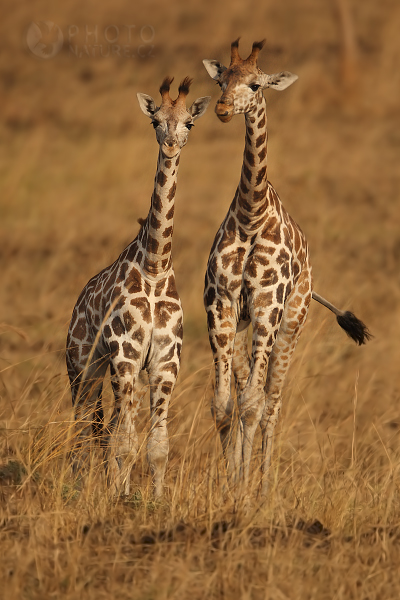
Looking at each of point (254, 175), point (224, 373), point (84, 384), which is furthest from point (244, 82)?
point (84, 384)

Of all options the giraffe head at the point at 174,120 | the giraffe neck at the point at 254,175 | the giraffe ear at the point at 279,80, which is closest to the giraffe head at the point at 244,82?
the giraffe ear at the point at 279,80

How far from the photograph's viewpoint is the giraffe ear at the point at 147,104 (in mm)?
6742

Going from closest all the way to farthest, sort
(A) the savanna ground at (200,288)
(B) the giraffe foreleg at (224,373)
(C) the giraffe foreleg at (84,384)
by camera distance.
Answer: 1. (A) the savanna ground at (200,288)
2. (B) the giraffe foreleg at (224,373)
3. (C) the giraffe foreleg at (84,384)

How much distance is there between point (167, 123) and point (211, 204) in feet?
32.3

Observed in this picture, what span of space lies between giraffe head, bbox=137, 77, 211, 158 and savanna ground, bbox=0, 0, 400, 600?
0.64 metres

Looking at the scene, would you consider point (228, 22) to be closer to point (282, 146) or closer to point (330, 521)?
point (282, 146)

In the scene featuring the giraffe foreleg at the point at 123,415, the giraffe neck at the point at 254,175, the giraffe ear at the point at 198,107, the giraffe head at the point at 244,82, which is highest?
the giraffe head at the point at 244,82

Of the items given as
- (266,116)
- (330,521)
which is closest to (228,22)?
(266,116)

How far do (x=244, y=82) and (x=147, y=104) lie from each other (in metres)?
0.73

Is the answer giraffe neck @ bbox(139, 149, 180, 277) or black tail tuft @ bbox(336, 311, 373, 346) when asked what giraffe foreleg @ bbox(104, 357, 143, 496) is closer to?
giraffe neck @ bbox(139, 149, 180, 277)

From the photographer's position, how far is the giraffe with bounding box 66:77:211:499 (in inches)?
257

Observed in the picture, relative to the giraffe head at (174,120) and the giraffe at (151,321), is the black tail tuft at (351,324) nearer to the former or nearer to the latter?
the giraffe at (151,321)

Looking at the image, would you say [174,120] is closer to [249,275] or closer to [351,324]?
[249,275]

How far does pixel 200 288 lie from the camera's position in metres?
12.8
